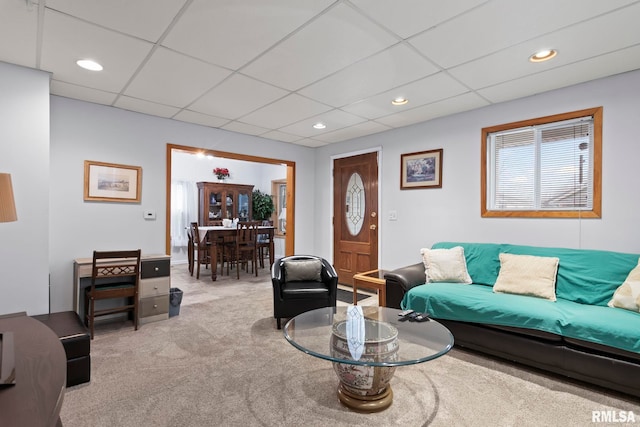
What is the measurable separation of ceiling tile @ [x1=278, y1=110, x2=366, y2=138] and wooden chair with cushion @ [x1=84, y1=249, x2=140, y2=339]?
2.50 meters

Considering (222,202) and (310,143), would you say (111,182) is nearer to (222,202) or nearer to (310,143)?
(310,143)

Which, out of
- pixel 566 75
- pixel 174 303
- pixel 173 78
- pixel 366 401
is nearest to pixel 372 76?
pixel 566 75

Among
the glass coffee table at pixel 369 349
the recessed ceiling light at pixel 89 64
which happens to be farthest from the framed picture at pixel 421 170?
the recessed ceiling light at pixel 89 64

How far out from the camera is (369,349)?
1.89 meters

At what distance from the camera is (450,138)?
391 centimetres

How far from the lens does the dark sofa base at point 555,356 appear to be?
2.02 m

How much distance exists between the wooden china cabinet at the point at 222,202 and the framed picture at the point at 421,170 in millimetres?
4875

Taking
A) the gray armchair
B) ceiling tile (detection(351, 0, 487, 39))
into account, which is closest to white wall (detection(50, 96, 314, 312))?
the gray armchair

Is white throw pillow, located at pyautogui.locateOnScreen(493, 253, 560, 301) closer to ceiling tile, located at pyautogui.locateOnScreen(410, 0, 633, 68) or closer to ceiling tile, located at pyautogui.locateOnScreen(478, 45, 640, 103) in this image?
ceiling tile, located at pyautogui.locateOnScreen(478, 45, 640, 103)

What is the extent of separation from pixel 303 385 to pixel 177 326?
186cm

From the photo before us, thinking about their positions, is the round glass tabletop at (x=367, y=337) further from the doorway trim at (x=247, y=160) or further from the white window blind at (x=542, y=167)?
the doorway trim at (x=247, y=160)

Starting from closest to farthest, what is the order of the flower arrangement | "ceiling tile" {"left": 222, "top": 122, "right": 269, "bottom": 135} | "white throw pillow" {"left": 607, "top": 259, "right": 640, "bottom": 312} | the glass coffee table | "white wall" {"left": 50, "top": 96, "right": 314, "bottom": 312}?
1. the glass coffee table
2. "white throw pillow" {"left": 607, "top": 259, "right": 640, "bottom": 312}
3. "white wall" {"left": 50, "top": 96, "right": 314, "bottom": 312}
4. "ceiling tile" {"left": 222, "top": 122, "right": 269, "bottom": 135}
5. the flower arrangement

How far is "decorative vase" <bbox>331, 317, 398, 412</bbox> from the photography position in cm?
186

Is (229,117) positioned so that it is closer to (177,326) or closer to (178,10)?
(178,10)
